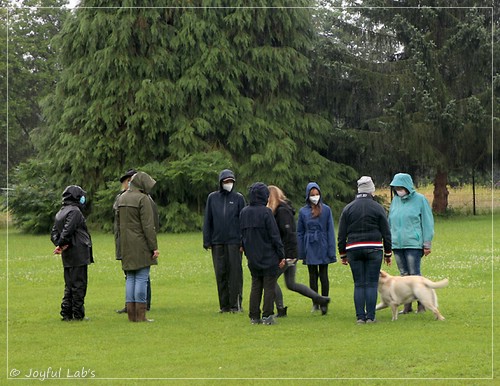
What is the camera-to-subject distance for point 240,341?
11.7 meters

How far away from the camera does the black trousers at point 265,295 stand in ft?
42.9

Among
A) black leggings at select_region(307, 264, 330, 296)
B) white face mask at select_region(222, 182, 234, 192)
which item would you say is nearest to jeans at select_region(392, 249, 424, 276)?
black leggings at select_region(307, 264, 330, 296)

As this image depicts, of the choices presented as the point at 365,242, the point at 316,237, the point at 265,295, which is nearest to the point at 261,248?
the point at 265,295

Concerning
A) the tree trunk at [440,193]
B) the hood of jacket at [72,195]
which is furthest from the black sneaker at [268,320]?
the tree trunk at [440,193]

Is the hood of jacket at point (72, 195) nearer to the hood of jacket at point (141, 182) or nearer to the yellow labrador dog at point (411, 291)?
the hood of jacket at point (141, 182)

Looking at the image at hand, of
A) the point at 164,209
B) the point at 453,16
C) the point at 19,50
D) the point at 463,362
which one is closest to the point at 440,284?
the point at 463,362

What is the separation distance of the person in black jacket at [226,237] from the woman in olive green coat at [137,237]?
1138 mm

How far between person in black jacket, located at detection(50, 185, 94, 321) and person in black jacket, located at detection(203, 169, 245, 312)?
1.74 m

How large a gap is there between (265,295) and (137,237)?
1869 mm

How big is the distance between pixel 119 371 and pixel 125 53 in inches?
1296

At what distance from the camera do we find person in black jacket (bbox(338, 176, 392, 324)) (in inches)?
501

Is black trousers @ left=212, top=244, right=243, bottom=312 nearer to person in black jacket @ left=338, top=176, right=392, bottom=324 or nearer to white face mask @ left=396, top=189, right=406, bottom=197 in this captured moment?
person in black jacket @ left=338, top=176, right=392, bottom=324

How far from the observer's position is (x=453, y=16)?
46.3 metres

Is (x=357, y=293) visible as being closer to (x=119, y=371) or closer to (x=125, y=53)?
(x=119, y=371)
